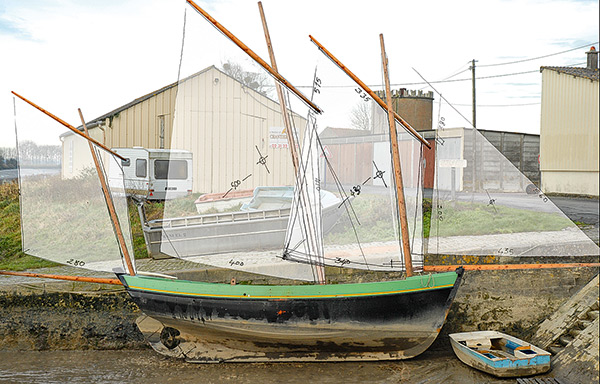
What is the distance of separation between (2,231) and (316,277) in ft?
29.4

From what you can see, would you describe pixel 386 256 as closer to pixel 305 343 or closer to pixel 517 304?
pixel 305 343

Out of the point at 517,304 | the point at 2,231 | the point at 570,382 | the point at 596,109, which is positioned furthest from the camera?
the point at 596,109

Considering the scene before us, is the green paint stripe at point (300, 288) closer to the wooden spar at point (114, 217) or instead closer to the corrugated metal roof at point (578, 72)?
the wooden spar at point (114, 217)

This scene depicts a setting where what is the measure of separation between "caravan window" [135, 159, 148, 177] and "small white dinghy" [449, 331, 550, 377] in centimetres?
819

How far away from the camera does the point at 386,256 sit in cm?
831

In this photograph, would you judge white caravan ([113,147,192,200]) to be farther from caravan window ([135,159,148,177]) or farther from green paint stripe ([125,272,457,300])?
green paint stripe ([125,272,457,300])

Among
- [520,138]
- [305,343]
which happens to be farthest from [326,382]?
[520,138]

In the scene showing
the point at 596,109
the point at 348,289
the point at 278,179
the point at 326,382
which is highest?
the point at 596,109
